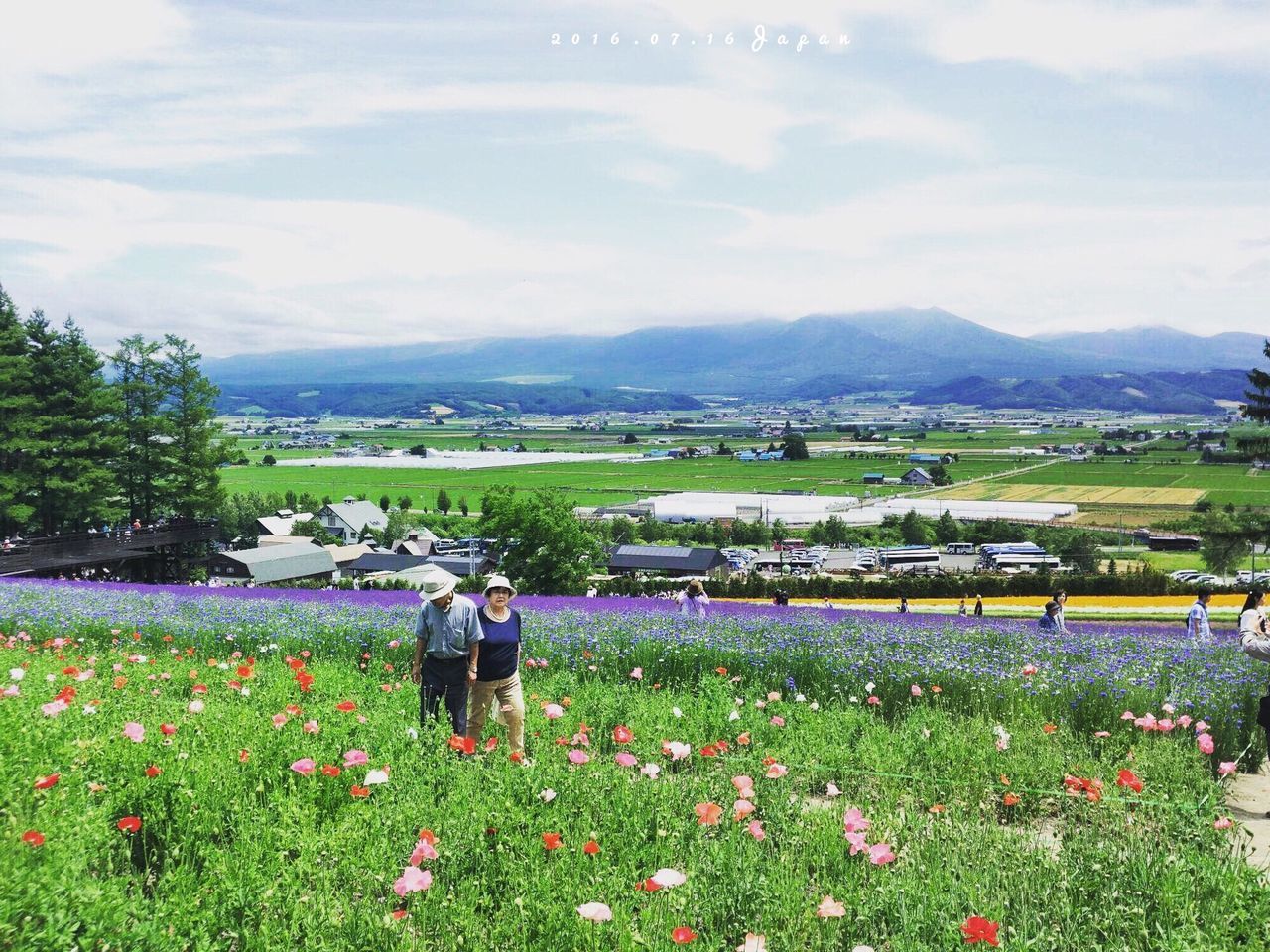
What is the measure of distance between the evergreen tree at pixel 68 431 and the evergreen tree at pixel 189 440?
334cm

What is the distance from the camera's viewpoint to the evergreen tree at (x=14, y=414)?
37.6 meters

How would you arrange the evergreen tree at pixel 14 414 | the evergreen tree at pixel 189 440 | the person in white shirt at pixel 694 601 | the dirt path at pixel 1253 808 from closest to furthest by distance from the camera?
the dirt path at pixel 1253 808, the person in white shirt at pixel 694 601, the evergreen tree at pixel 14 414, the evergreen tree at pixel 189 440

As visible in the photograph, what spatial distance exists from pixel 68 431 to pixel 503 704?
41753 mm

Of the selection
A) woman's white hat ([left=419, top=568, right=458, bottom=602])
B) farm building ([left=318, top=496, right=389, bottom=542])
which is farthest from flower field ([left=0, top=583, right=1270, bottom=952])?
farm building ([left=318, top=496, right=389, bottom=542])

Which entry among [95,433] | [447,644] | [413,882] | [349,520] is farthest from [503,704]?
[349,520]

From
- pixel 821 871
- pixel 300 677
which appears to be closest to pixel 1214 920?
pixel 821 871

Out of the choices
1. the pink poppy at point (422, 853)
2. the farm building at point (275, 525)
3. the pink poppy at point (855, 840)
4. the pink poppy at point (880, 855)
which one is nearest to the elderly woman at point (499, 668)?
the pink poppy at point (422, 853)

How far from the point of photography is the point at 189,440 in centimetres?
4669

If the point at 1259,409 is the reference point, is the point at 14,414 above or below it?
above

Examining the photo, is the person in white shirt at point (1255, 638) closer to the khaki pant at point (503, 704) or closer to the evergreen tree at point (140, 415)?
the khaki pant at point (503, 704)

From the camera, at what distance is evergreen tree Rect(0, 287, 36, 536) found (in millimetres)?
37594

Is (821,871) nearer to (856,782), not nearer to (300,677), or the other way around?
(856,782)

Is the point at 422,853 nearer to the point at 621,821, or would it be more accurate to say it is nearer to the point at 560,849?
the point at 560,849

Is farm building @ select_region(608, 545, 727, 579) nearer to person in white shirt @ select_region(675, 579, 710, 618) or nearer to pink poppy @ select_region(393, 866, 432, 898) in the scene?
person in white shirt @ select_region(675, 579, 710, 618)
